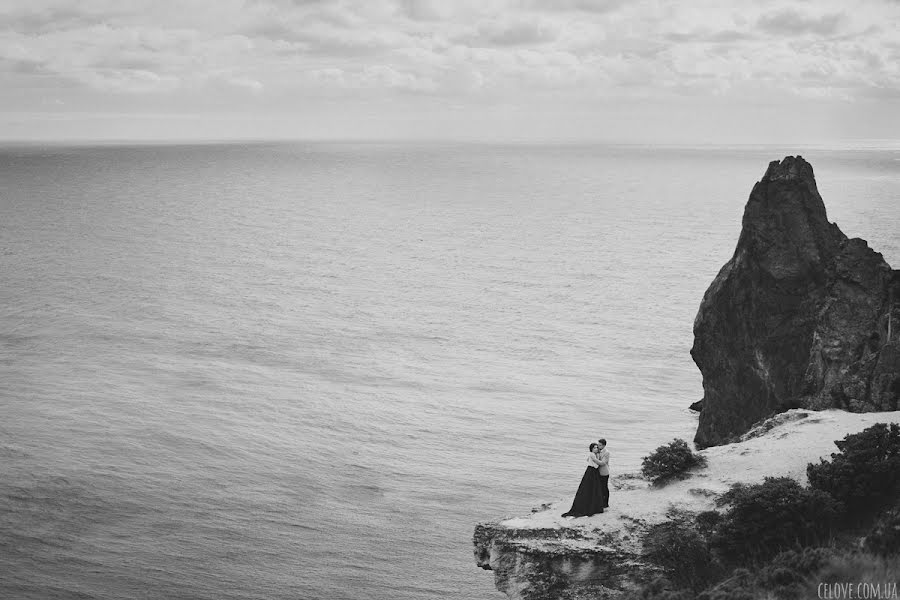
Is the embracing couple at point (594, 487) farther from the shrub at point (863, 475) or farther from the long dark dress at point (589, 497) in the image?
the shrub at point (863, 475)

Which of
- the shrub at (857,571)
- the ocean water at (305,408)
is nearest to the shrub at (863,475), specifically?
the shrub at (857,571)

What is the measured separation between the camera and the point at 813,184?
59.8m

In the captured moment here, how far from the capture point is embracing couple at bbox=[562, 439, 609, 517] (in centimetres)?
3116

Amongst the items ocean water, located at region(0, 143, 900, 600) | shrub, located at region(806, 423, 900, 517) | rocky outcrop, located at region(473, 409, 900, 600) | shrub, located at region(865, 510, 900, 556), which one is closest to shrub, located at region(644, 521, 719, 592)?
rocky outcrop, located at region(473, 409, 900, 600)

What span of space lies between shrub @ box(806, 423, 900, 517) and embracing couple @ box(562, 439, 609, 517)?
288 inches

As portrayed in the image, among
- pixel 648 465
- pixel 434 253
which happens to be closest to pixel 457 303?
pixel 434 253

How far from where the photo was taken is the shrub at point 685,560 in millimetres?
29594

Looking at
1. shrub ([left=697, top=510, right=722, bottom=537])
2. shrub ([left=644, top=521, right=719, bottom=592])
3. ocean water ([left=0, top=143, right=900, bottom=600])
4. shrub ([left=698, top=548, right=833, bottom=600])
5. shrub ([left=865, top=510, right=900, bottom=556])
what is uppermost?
shrub ([left=865, top=510, right=900, bottom=556])

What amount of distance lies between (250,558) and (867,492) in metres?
29.0

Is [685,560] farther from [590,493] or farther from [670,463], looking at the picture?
[670,463]

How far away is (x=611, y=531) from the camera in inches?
1224

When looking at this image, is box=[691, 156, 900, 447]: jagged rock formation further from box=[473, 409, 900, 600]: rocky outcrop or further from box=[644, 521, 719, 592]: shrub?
box=[644, 521, 719, 592]: shrub

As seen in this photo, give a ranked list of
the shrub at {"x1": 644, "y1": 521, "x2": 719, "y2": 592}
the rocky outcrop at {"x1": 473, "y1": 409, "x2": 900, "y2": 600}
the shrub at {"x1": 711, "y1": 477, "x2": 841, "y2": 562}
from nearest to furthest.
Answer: the shrub at {"x1": 644, "y1": 521, "x2": 719, "y2": 592}, the shrub at {"x1": 711, "y1": 477, "x2": 841, "y2": 562}, the rocky outcrop at {"x1": 473, "y1": 409, "x2": 900, "y2": 600}

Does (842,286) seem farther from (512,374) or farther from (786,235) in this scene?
(512,374)
